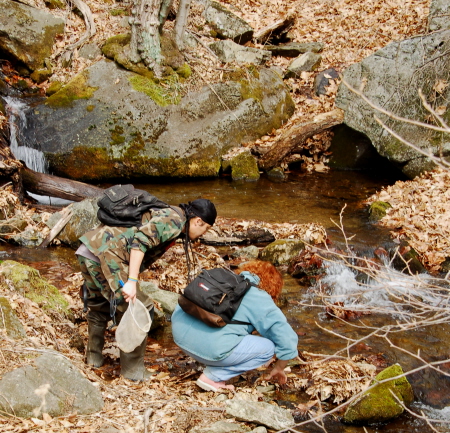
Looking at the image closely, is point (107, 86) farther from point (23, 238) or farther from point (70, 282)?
point (70, 282)

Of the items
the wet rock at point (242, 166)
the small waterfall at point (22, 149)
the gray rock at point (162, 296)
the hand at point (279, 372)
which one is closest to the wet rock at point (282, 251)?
the gray rock at point (162, 296)

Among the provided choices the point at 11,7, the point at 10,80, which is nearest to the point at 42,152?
the point at 10,80

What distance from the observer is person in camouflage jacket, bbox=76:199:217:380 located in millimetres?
3814

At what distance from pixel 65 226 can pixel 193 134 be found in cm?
477

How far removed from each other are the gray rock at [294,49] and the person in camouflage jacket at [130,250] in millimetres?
12192

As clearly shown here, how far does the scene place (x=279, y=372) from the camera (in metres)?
4.09

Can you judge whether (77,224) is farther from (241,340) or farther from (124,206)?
(241,340)

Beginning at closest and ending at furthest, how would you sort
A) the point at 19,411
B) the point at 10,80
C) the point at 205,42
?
1. the point at 19,411
2. the point at 10,80
3. the point at 205,42

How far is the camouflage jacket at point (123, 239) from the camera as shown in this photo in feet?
12.6

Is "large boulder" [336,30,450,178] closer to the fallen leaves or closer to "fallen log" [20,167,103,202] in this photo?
the fallen leaves

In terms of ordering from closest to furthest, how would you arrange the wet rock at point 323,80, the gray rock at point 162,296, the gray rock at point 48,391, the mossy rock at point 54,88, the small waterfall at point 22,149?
1. the gray rock at point 48,391
2. the gray rock at point 162,296
3. the small waterfall at point 22,149
4. the mossy rock at point 54,88
5. the wet rock at point 323,80

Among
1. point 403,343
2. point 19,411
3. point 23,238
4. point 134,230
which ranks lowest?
point 23,238

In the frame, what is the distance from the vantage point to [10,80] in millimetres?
12562

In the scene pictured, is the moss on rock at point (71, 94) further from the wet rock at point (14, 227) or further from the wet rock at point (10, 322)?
A: the wet rock at point (10, 322)
